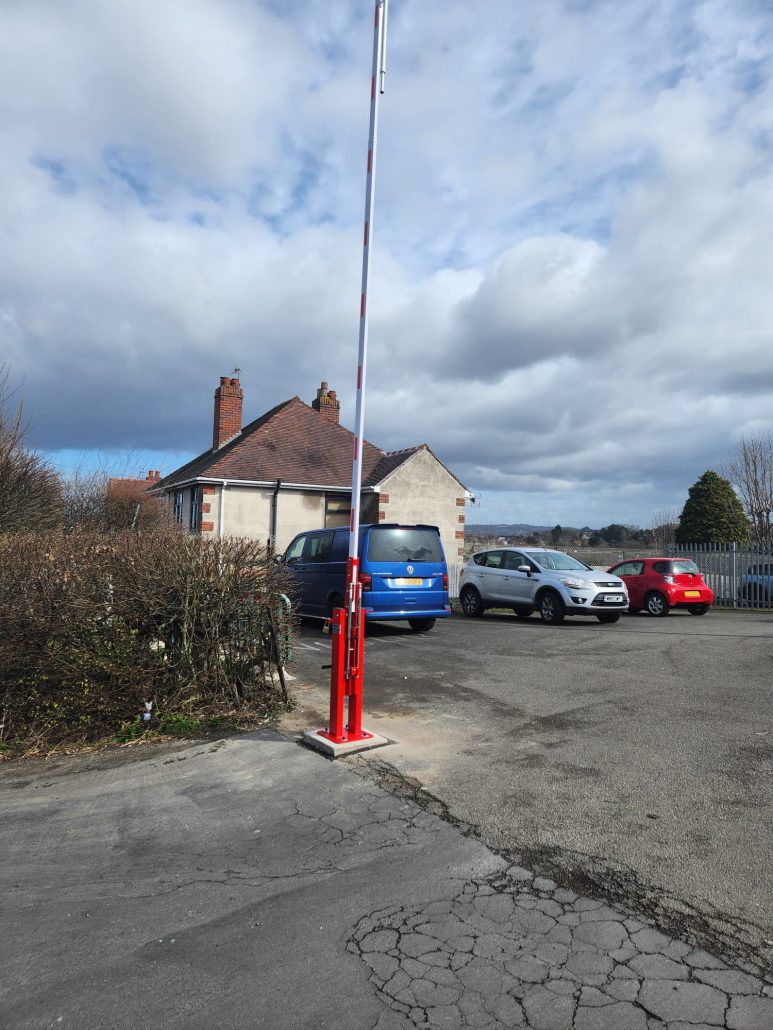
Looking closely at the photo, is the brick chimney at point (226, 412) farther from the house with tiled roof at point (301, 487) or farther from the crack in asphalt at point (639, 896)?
the crack in asphalt at point (639, 896)

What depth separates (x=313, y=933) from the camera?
305 cm

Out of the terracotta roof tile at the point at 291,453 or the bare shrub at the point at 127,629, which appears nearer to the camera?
the bare shrub at the point at 127,629

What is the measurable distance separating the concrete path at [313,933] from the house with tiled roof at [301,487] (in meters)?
17.6

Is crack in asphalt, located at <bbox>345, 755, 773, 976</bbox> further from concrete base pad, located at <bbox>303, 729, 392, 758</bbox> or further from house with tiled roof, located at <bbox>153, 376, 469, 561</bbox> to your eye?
house with tiled roof, located at <bbox>153, 376, 469, 561</bbox>

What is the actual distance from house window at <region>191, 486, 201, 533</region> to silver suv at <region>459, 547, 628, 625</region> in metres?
9.59

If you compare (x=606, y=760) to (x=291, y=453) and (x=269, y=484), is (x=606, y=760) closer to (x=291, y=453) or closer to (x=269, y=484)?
(x=269, y=484)

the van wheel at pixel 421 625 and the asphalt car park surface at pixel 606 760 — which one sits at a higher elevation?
the van wheel at pixel 421 625

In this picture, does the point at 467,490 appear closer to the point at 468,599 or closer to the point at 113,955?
the point at 468,599

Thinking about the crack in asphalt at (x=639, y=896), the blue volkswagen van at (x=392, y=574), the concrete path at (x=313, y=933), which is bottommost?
the concrete path at (x=313, y=933)

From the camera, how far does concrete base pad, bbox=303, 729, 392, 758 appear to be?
5504mm

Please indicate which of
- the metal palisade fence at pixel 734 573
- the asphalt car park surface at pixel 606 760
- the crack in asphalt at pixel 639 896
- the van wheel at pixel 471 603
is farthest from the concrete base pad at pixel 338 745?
the metal palisade fence at pixel 734 573

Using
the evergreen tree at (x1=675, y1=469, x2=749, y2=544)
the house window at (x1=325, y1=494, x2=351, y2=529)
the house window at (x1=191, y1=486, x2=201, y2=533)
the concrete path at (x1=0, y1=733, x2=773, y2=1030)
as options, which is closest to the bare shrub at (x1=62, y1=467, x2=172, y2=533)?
the house window at (x1=191, y1=486, x2=201, y2=533)

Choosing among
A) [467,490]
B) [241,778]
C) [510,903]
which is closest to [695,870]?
[510,903]

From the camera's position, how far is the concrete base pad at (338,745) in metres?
5.50
